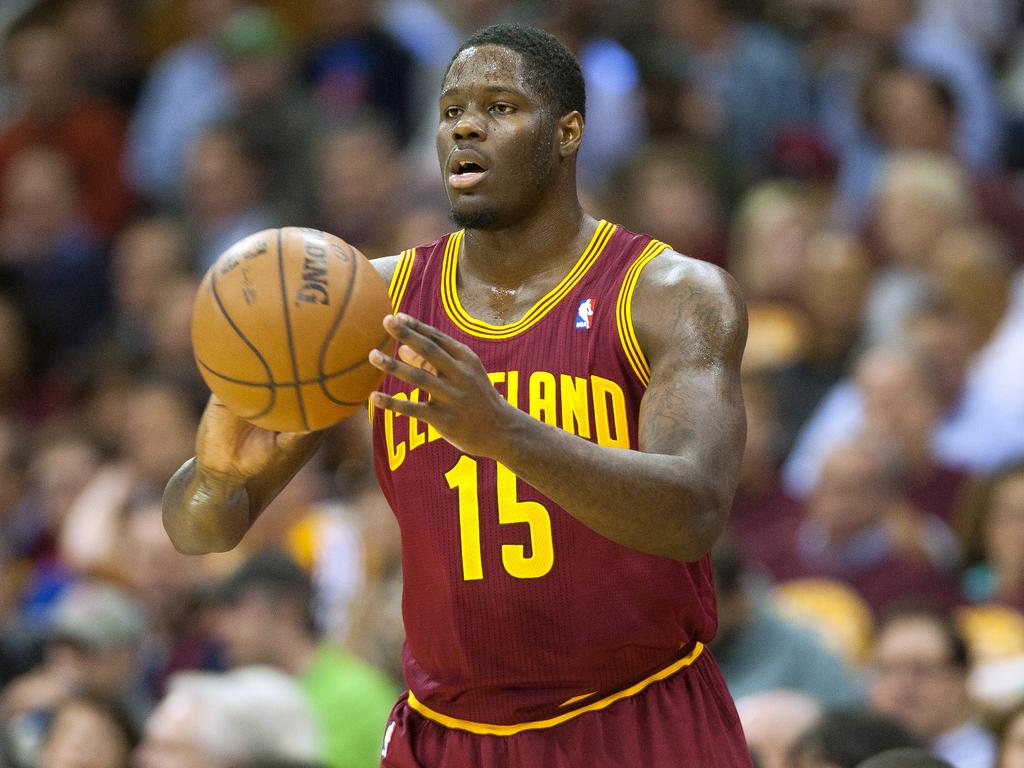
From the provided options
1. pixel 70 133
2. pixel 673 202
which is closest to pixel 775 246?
pixel 673 202

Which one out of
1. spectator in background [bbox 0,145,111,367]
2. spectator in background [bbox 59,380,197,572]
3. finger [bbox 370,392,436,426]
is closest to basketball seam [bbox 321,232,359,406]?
finger [bbox 370,392,436,426]

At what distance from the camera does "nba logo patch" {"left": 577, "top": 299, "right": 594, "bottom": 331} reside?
438cm

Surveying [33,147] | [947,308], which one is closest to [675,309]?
[947,308]

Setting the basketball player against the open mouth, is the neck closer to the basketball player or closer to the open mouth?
the basketball player

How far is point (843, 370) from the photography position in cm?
1001

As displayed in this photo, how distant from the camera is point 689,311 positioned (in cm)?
424

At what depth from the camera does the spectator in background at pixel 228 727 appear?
6785mm

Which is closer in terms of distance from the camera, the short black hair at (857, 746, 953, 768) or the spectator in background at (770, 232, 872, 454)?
the short black hair at (857, 746, 953, 768)

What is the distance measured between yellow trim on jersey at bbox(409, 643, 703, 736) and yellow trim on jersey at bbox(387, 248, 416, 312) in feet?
3.59

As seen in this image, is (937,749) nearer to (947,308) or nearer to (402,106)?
(947,308)

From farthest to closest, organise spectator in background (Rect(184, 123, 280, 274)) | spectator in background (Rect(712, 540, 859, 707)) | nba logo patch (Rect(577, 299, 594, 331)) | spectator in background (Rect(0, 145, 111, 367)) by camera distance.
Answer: spectator in background (Rect(0, 145, 111, 367)) < spectator in background (Rect(184, 123, 280, 274)) < spectator in background (Rect(712, 540, 859, 707)) < nba logo patch (Rect(577, 299, 594, 331))

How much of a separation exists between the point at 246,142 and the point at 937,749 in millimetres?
7061

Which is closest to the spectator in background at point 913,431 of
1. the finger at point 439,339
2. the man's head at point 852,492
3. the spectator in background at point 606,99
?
the man's head at point 852,492

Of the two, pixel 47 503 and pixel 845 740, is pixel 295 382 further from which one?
pixel 47 503
